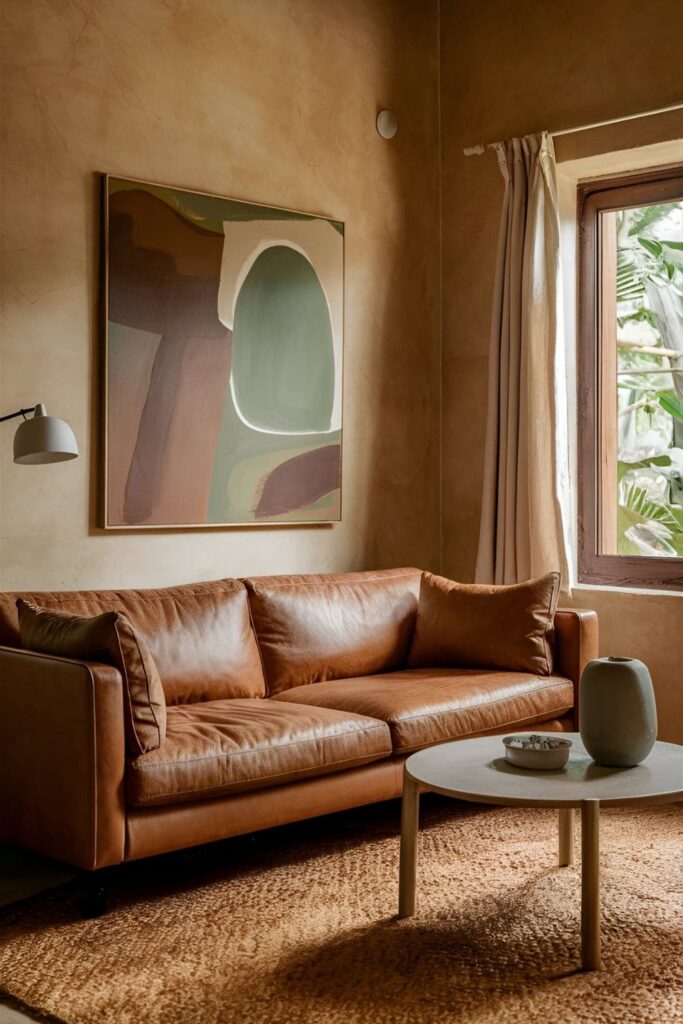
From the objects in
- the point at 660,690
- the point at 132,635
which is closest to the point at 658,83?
the point at 660,690

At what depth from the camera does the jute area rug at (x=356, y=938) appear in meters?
2.46

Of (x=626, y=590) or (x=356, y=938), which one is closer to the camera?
(x=356, y=938)

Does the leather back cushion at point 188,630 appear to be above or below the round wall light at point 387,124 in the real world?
below

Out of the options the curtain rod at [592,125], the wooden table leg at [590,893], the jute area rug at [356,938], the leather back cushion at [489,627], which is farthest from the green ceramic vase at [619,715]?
the curtain rod at [592,125]

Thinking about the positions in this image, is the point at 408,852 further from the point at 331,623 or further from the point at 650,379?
the point at 650,379

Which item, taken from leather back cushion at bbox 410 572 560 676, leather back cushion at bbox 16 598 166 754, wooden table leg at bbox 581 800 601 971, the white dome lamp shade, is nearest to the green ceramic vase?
wooden table leg at bbox 581 800 601 971

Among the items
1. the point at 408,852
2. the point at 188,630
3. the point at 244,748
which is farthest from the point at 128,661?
the point at 408,852

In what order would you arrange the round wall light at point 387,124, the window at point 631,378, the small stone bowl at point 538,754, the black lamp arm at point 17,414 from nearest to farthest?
the small stone bowl at point 538,754 < the black lamp arm at point 17,414 < the window at point 631,378 < the round wall light at point 387,124

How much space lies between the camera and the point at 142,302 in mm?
4148

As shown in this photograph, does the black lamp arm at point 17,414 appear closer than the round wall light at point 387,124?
Yes

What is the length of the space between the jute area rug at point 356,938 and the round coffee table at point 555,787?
0.14 m

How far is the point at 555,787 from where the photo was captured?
108 inches

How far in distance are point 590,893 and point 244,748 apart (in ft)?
3.47

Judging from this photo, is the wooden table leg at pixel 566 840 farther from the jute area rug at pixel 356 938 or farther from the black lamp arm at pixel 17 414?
the black lamp arm at pixel 17 414
